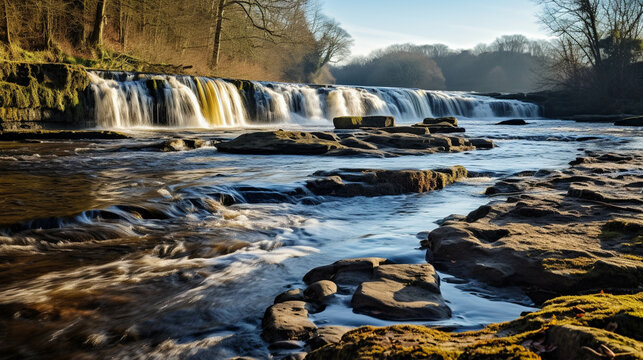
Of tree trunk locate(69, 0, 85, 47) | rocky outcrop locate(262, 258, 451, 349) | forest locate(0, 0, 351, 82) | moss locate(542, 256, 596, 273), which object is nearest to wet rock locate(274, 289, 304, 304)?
rocky outcrop locate(262, 258, 451, 349)

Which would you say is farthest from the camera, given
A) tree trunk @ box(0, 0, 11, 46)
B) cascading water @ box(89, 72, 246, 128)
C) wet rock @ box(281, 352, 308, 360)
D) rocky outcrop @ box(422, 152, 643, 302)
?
tree trunk @ box(0, 0, 11, 46)

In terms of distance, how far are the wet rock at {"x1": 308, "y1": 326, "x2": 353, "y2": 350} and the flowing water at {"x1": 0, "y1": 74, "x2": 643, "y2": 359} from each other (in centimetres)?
19

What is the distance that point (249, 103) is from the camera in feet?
71.6

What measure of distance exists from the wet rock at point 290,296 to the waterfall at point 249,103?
14.9m

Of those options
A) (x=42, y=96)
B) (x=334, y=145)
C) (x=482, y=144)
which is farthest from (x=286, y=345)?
(x=42, y=96)

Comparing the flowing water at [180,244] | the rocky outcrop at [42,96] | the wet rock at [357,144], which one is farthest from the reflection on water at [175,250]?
the rocky outcrop at [42,96]

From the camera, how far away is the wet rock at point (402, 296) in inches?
91.4

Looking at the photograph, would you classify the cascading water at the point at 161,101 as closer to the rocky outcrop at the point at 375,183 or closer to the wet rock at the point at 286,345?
the rocky outcrop at the point at 375,183

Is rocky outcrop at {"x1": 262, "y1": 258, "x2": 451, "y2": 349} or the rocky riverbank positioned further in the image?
rocky outcrop at {"x1": 262, "y1": 258, "x2": 451, "y2": 349}

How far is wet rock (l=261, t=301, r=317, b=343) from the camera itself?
2.14 metres

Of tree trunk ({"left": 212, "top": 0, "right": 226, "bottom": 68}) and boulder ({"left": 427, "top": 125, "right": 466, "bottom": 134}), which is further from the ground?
tree trunk ({"left": 212, "top": 0, "right": 226, "bottom": 68})

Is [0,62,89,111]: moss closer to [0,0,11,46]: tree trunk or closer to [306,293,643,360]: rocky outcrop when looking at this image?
[0,0,11,46]: tree trunk

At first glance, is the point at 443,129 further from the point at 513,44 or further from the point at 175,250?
the point at 513,44

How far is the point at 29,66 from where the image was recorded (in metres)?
13.9
